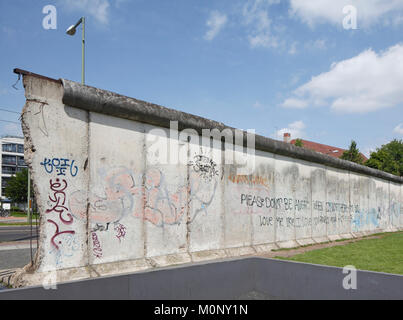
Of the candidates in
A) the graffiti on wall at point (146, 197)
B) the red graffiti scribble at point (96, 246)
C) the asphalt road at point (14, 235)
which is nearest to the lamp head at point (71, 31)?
the graffiti on wall at point (146, 197)

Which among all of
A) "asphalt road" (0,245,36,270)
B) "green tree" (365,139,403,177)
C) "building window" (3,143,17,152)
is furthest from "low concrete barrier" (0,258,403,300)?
"building window" (3,143,17,152)

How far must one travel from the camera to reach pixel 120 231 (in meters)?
6.21

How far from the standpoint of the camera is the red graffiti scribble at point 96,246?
5832 mm

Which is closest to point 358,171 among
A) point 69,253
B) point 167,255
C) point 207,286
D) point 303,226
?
point 303,226

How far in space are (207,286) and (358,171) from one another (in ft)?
42.8

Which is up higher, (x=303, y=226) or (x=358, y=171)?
(x=358, y=171)

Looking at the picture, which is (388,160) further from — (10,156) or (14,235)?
(10,156)

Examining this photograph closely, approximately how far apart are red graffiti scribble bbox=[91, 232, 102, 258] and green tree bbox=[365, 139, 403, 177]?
44966mm

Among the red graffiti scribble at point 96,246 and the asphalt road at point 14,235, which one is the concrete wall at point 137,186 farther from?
the asphalt road at point 14,235

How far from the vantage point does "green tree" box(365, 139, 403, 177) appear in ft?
144

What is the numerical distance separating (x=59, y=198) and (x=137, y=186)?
153 centimetres

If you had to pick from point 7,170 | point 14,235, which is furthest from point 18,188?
point 14,235

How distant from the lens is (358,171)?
1566 centimetres
